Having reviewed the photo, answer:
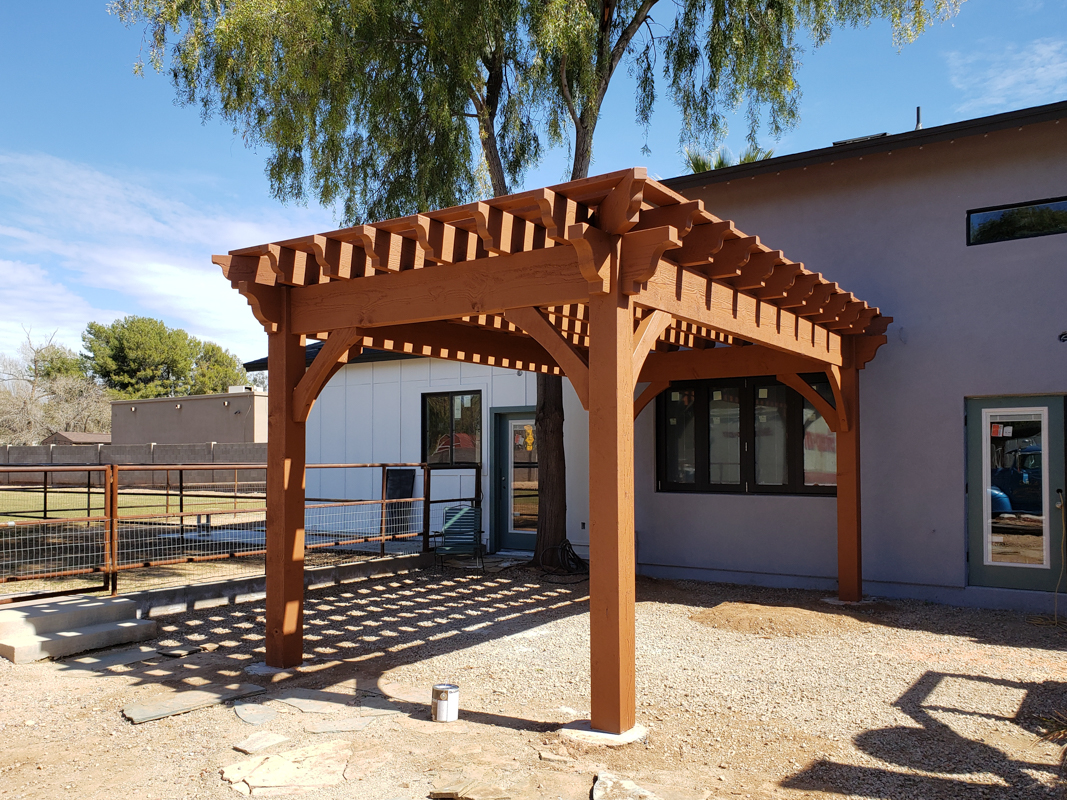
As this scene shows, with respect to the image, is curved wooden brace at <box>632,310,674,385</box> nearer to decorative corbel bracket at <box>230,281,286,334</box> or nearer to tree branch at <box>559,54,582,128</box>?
decorative corbel bracket at <box>230,281,286,334</box>

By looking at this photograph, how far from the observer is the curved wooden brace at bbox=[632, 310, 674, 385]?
4441 mm

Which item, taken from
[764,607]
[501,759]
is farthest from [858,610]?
[501,759]

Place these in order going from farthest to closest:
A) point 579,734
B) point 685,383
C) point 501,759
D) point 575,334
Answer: point 685,383
point 575,334
point 579,734
point 501,759

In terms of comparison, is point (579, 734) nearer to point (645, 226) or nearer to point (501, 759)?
point (501, 759)

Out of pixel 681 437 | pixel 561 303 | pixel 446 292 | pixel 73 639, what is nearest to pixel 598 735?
pixel 561 303

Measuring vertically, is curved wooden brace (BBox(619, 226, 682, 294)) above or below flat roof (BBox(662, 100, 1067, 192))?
below

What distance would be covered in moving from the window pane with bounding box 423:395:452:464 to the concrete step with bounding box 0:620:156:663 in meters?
6.09

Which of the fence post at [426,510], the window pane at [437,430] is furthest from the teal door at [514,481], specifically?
the fence post at [426,510]

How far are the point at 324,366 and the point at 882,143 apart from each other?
621 cm

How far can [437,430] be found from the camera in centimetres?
1241

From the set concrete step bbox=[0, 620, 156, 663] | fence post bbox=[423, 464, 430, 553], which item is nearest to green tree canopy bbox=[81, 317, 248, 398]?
fence post bbox=[423, 464, 430, 553]

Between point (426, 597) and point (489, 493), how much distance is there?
3286mm

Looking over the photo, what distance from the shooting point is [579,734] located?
4094mm

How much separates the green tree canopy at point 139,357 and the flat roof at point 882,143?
45946 millimetres
